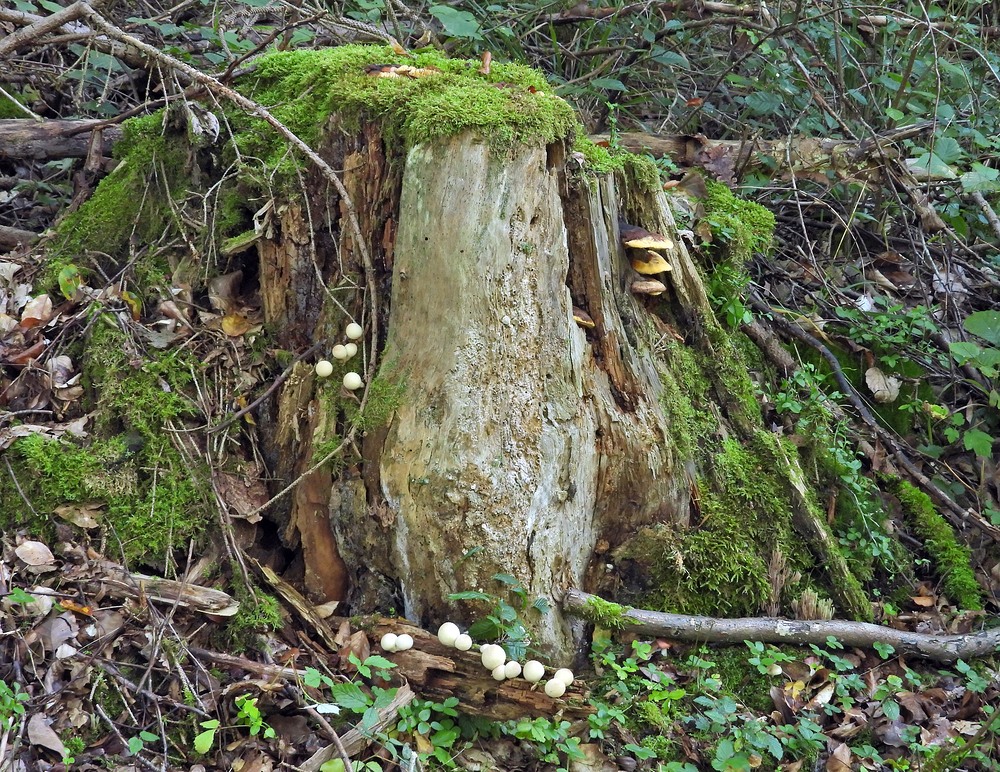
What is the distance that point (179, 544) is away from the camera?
394cm

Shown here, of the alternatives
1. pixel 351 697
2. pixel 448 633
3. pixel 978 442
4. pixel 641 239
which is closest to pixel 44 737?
pixel 351 697

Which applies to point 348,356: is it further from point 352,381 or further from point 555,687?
point 555,687

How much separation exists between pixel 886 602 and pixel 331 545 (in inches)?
127

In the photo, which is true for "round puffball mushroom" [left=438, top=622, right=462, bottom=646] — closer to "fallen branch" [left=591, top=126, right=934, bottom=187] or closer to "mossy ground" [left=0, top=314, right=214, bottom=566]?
Result: "mossy ground" [left=0, top=314, right=214, bottom=566]

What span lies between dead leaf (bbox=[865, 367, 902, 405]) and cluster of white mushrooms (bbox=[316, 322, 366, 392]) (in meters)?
3.73

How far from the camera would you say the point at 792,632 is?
4.19m

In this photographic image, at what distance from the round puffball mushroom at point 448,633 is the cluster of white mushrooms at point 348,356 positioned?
4.11 feet

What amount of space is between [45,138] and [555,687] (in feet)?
15.2

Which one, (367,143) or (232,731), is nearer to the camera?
(232,731)

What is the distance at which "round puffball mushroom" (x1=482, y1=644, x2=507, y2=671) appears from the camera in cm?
357

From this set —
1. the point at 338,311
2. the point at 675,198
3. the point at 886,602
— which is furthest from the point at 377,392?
the point at 886,602

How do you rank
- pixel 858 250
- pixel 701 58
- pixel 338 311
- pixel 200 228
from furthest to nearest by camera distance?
pixel 701 58
pixel 858 250
pixel 200 228
pixel 338 311

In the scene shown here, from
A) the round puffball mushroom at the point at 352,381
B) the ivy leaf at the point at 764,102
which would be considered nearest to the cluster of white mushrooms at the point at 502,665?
the round puffball mushroom at the point at 352,381

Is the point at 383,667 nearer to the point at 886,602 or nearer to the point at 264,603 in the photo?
the point at 264,603
